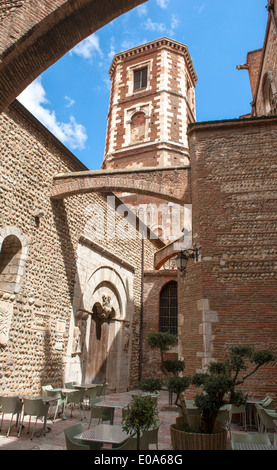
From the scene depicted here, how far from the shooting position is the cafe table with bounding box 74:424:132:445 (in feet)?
9.58

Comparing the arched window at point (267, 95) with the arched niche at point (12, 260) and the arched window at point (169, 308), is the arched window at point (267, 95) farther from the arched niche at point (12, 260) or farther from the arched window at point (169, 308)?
the arched niche at point (12, 260)

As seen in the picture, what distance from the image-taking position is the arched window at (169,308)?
12.1 metres

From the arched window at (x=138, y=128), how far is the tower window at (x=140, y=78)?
2.46 meters

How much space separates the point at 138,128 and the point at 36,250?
13.7 metres

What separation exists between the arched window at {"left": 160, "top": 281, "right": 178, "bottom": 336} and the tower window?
14177 millimetres

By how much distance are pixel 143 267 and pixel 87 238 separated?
4.36 m

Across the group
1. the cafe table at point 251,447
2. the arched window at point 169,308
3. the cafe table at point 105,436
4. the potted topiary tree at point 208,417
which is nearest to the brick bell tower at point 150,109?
the arched window at point 169,308

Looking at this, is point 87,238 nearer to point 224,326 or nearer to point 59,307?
point 59,307

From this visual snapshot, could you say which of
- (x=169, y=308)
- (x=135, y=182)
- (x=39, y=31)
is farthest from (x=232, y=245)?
(x=169, y=308)

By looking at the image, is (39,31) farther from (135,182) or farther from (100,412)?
(100,412)

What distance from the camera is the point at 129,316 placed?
1133cm

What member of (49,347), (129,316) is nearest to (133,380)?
(129,316)

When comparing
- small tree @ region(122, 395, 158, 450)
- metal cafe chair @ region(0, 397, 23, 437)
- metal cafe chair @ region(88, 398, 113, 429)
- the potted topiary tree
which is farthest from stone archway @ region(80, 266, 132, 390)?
small tree @ region(122, 395, 158, 450)

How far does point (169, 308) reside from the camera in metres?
12.4
